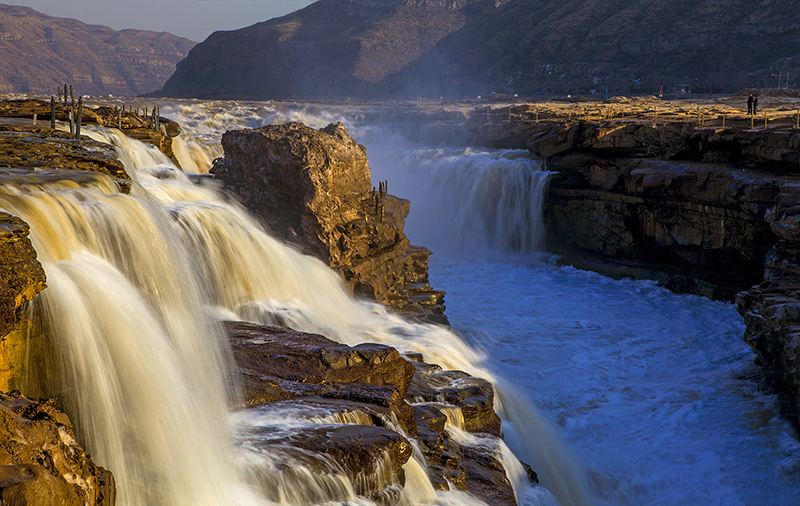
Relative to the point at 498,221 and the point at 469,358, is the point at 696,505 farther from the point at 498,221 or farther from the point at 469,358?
the point at 498,221

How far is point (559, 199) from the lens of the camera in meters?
24.3

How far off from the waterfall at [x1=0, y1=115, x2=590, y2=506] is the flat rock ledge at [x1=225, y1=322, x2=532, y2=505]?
0.26 meters

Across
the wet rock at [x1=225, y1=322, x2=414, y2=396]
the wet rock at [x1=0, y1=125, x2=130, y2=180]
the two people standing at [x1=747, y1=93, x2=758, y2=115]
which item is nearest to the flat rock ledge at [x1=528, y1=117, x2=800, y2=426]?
the two people standing at [x1=747, y1=93, x2=758, y2=115]

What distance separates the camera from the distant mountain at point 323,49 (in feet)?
393

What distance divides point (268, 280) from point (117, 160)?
10.3ft

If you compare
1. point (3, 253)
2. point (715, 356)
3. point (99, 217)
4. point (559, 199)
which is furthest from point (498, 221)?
point (3, 253)

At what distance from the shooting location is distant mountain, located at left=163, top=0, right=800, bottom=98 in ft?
241

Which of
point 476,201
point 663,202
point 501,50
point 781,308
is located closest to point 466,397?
point 781,308

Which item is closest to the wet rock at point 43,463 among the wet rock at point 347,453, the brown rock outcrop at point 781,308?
the wet rock at point 347,453

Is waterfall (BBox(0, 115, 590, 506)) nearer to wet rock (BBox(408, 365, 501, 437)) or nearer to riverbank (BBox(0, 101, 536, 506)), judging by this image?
riverbank (BBox(0, 101, 536, 506))

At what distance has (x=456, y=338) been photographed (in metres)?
13.3

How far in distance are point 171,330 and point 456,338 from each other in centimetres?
715

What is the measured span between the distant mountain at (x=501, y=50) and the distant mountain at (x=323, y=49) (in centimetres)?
28

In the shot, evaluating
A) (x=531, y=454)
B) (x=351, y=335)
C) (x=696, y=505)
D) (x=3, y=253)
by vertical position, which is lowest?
(x=696, y=505)
